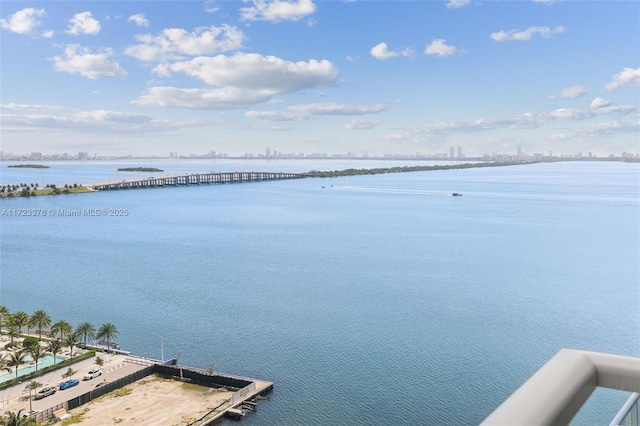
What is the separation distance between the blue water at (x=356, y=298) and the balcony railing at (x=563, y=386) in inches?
10.5

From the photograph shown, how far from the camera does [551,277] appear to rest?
1574cm

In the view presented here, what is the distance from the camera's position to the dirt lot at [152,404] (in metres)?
7.79

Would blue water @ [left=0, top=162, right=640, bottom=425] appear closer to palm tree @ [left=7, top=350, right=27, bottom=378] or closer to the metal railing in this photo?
the metal railing

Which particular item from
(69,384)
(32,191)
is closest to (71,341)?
(69,384)

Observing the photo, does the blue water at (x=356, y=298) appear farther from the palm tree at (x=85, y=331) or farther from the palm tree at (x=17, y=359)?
the palm tree at (x=17, y=359)

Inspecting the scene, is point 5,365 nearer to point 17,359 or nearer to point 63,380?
point 17,359

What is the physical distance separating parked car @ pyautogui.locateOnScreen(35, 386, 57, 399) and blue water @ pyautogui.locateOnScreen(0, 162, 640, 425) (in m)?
2.05

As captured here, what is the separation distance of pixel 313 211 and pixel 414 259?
15.1 meters

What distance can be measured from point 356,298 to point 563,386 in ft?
41.9

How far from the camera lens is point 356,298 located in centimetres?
1372

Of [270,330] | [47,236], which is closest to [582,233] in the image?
[270,330]

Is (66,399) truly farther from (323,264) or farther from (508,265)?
(508,265)

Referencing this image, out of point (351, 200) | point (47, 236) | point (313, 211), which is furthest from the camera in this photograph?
point (351, 200)

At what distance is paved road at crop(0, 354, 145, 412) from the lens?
8.24 metres
